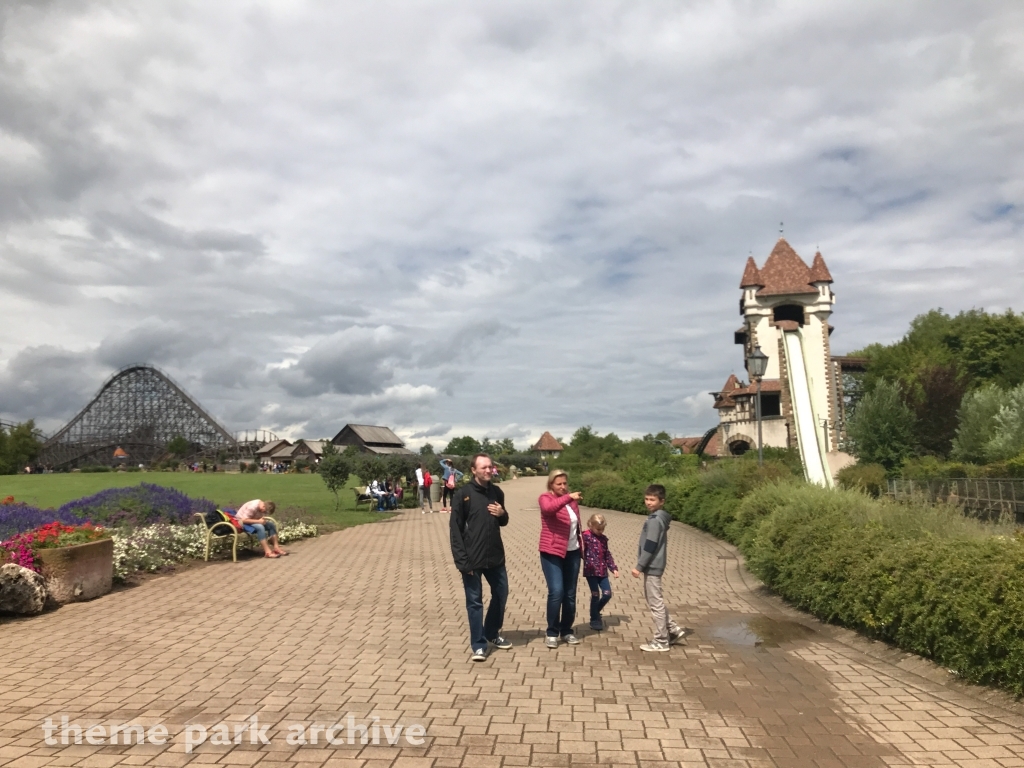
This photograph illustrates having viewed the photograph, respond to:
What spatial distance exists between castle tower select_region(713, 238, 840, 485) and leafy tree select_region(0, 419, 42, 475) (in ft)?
230

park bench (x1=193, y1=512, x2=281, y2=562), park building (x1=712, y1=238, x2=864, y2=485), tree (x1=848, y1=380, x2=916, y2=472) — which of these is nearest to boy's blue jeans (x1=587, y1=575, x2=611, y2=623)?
park bench (x1=193, y1=512, x2=281, y2=562)

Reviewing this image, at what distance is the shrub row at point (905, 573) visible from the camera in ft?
18.2

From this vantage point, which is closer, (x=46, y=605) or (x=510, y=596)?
(x=46, y=605)

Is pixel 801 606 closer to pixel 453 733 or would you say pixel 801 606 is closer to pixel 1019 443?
pixel 453 733

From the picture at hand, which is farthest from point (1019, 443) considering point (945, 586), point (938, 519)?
point (945, 586)

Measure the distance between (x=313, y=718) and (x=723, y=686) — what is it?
3.06m

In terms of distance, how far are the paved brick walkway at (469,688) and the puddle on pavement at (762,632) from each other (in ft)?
0.13

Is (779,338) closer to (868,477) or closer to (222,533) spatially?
(868,477)

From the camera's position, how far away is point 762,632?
25.8 ft

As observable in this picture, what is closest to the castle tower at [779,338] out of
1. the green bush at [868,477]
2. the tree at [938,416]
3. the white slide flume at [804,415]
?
the tree at [938,416]

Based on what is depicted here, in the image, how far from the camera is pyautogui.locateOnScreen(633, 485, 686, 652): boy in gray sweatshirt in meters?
7.00

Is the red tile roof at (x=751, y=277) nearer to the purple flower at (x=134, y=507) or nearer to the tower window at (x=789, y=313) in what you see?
the tower window at (x=789, y=313)

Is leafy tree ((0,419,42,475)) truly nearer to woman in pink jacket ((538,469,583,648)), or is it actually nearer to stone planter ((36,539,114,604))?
stone planter ((36,539,114,604))

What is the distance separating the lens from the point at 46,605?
8.75m
